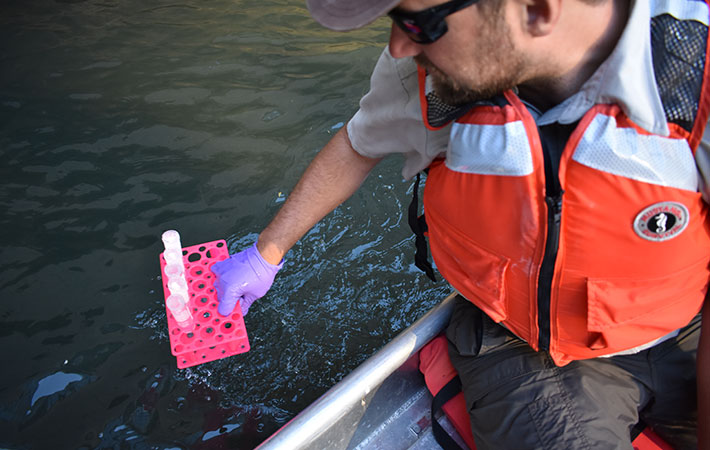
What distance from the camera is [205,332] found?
2039mm

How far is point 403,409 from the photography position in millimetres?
2090

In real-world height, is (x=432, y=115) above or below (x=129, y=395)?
above

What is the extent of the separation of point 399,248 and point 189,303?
49.5 inches

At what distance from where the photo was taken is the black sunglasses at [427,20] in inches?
45.7

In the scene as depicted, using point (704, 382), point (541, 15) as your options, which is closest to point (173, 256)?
point (541, 15)

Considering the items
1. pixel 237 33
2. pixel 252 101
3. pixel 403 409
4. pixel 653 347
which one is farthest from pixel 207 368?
pixel 237 33

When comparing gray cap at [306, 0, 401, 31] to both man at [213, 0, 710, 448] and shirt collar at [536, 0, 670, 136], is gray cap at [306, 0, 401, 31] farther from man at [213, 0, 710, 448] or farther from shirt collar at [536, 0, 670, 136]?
shirt collar at [536, 0, 670, 136]

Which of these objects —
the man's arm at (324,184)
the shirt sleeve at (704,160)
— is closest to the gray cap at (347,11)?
the man's arm at (324,184)

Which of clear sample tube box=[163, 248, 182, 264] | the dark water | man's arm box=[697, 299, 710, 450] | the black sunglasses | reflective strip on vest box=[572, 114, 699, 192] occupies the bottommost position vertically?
the dark water

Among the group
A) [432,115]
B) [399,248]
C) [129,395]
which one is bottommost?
[129,395]

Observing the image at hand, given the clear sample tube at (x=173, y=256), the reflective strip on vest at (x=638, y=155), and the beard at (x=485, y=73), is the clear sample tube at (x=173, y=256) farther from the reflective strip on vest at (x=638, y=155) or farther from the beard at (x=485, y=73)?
the reflective strip on vest at (x=638, y=155)

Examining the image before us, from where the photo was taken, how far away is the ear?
117cm

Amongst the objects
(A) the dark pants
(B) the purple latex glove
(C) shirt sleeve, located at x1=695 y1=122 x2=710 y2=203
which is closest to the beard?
(C) shirt sleeve, located at x1=695 y1=122 x2=710 y2=203

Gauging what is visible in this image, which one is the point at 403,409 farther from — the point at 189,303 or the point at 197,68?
the point at 197,68
